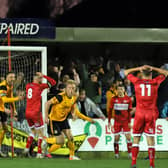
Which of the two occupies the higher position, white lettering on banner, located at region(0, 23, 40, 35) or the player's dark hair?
white lettering on banner, located at region(0, 23, 40, 35)

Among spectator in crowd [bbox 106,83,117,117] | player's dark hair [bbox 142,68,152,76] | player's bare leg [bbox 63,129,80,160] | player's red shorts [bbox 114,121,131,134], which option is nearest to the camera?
player's dark hair [bbox 142,68,152,76]

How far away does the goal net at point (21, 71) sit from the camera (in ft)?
63.2

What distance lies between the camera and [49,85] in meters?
18.7

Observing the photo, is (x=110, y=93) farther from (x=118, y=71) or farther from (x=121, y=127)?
(x=121, y=127)

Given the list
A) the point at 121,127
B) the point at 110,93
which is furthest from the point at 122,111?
the point at 110,93

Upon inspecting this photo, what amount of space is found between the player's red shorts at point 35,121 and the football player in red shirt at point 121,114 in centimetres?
150

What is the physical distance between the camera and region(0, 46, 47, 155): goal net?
758 inches

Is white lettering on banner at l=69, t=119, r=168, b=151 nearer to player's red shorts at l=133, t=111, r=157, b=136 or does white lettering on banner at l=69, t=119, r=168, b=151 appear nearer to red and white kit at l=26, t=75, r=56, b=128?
red and white kit at l=26, t=75, r=56, b=128

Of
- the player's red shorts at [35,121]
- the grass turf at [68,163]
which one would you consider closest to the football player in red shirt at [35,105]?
the player's red shorts at [35,121]

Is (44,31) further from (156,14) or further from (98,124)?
(156,14)

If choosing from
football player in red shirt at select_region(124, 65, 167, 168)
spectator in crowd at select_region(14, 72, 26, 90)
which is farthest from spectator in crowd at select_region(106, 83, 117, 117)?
football player in red shirt at select_region(124, 65, 167, 168)

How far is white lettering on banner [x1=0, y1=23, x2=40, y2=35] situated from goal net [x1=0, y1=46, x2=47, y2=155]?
40 centimetres

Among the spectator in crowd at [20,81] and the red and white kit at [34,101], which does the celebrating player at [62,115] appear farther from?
the spectator in crowd at [20,81]

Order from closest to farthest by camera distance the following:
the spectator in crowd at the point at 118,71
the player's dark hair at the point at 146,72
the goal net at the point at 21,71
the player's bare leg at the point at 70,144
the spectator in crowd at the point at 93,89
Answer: the player's dark hair at the point at 146,72 → the player's bare leg at the point at 70,144 → the goal net at the point at 21,71 → the spectator in crowd at the point at 93,89 → the spectator in crowd at the point at 118,71
